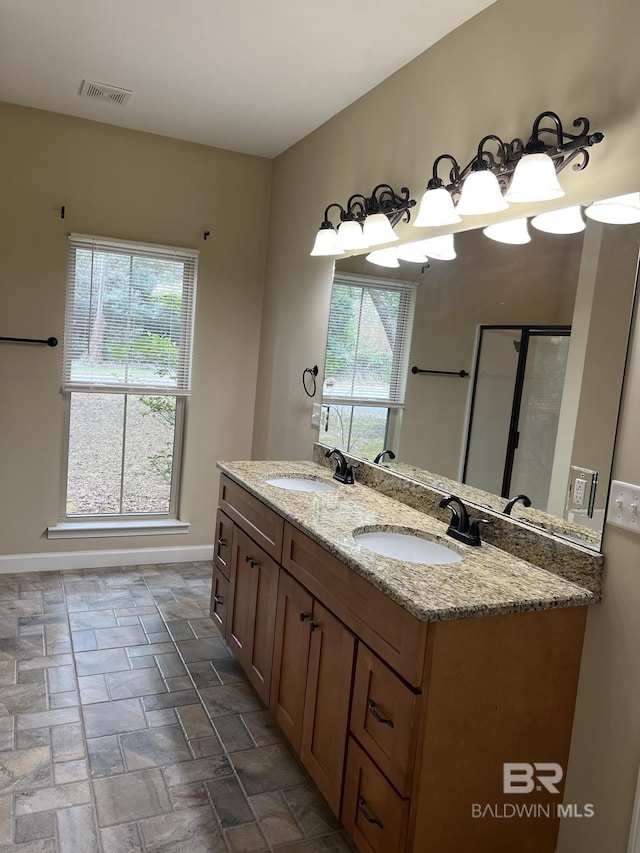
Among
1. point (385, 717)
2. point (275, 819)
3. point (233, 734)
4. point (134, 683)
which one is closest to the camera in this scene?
point (385, 717)

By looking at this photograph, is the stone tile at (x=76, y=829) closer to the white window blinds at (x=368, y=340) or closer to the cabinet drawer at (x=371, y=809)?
the cabinet drawer at (x=371, y=809)

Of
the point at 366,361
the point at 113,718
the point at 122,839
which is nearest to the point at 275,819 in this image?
the point at 122,839

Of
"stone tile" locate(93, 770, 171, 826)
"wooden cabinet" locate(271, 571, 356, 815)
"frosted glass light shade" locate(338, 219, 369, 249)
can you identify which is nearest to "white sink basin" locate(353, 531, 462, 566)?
"wooden cabinet" locate(271, 571, 356, 815)

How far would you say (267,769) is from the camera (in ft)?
7.32

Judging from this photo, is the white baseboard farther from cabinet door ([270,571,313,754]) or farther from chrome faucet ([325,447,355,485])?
cabinet door ([270,571,313,754])

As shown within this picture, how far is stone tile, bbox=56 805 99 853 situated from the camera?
182cm

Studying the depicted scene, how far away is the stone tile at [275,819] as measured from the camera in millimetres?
1928

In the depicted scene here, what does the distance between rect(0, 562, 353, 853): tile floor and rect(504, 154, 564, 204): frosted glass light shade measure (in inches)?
79.2

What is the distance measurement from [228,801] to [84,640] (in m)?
1.32

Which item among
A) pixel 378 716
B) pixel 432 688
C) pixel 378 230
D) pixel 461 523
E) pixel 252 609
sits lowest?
pixel 252 609

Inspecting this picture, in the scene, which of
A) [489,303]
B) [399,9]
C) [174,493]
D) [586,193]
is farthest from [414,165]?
[174,493]

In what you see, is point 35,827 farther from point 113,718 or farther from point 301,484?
point 301,484

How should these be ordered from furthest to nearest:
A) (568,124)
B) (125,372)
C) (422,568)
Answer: (125,372)
(568,124)
(422,568)

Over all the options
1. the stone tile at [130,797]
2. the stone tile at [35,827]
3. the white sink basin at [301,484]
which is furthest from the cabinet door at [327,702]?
the white sink basin at [301,484]
